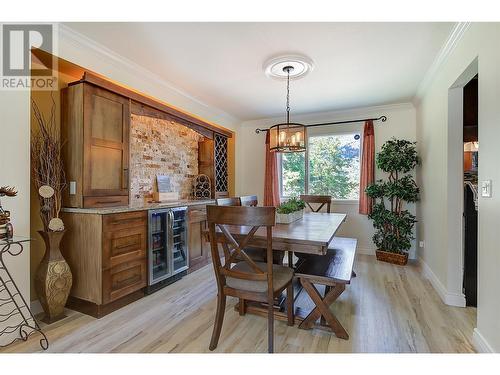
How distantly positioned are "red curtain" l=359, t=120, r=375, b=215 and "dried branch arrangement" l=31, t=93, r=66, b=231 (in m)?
4.19

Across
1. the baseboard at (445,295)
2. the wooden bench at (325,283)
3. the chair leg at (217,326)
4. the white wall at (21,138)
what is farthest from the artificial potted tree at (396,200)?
the white wall at (21,138)

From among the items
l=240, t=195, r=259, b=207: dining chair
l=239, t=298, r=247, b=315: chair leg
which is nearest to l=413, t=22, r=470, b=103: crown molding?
l=240, t=195, r=259, b=207: dining chair

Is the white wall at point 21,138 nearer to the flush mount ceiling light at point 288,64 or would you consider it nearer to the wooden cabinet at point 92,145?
the wooden cabinet at point 92,145

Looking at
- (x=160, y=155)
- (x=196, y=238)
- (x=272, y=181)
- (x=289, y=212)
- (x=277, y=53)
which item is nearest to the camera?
(x=277, y=53)

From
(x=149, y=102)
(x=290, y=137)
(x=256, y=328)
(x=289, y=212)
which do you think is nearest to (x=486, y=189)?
(x=289, y=212)

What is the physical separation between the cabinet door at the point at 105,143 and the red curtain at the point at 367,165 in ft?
12.0

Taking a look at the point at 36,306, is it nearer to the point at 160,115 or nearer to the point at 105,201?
the point at 105,201

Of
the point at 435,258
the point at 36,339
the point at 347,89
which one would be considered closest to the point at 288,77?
the point at 347,89

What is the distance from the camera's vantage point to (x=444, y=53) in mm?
2477

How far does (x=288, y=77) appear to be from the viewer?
3.04 metres

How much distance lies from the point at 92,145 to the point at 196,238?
175 centimetres

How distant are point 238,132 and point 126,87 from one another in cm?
271
